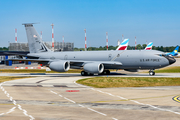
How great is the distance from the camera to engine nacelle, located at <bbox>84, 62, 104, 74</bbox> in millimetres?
47156

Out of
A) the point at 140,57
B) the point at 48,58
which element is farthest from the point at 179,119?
the point at 48,58

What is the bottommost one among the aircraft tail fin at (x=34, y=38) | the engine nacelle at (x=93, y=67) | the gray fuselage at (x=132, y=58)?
the engine nacelle at (x=93, y=67)

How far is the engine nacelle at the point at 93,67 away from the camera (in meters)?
47.2

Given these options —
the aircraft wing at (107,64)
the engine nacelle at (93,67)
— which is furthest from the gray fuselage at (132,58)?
the engine nacelle at (93,67)

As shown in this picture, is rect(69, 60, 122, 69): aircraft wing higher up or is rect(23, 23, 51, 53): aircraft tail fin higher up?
rect(23, 23, 51, 53): aircraft tail fin

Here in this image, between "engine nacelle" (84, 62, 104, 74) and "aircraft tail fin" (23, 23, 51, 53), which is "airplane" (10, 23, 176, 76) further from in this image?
"aircraft tail fin" (23, 23, 51, 53)

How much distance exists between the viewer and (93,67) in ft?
156

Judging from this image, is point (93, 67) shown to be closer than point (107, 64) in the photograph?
Yes

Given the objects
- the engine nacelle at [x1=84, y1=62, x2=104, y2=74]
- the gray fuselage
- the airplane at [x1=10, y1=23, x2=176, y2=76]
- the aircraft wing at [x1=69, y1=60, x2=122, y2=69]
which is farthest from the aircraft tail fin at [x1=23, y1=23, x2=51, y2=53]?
the engine nacelle at [x1=84, y1=62, x2=104, y2=74]

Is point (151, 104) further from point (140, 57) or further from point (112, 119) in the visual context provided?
point (140, 57)

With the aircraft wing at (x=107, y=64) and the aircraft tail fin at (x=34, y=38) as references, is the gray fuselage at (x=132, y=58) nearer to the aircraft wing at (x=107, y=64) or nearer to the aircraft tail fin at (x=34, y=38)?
the aircraft wing at (x=107, y=64)

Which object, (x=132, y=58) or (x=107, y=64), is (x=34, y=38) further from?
(x=132, y=58)

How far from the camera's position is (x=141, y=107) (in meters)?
17.9

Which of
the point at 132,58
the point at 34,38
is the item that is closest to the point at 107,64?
the point at 132,58
